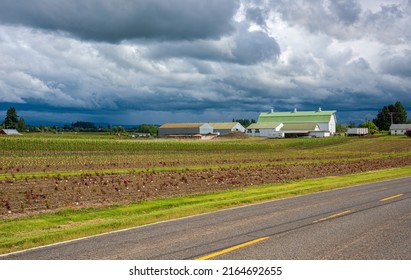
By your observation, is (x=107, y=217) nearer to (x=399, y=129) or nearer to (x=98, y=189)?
(x=98, y=189)

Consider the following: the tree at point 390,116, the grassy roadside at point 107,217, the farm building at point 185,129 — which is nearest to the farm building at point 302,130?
the farm building at point 185,129

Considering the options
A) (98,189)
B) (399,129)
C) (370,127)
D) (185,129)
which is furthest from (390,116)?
(98,189)

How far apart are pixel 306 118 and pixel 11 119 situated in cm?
11790

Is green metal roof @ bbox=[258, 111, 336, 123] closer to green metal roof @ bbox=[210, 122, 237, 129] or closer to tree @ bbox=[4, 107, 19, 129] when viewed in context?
green metal roof @ bbox=[210, 122, 237, 129]

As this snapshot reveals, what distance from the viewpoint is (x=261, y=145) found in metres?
100

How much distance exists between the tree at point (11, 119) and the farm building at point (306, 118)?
99259 millimetres

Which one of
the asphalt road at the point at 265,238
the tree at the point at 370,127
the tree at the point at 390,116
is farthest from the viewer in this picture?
the tree at the point at 390,116

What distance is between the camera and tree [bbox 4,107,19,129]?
18321 centimetres

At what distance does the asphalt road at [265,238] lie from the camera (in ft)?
33.8

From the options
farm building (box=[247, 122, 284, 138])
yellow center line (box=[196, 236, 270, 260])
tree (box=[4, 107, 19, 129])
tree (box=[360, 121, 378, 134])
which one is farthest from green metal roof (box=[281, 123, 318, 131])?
yellow center line (box=[196, 236, 270, 260])

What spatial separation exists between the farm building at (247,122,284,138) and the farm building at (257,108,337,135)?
9193 millimetres

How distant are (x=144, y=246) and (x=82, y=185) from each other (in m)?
16.5

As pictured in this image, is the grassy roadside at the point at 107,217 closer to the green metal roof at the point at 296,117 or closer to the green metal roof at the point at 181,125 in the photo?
the green metal roof at the point at 296,117

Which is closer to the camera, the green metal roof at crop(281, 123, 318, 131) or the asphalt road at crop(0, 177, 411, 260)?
the asphalt road at crop(0, 177, 411, 260)
